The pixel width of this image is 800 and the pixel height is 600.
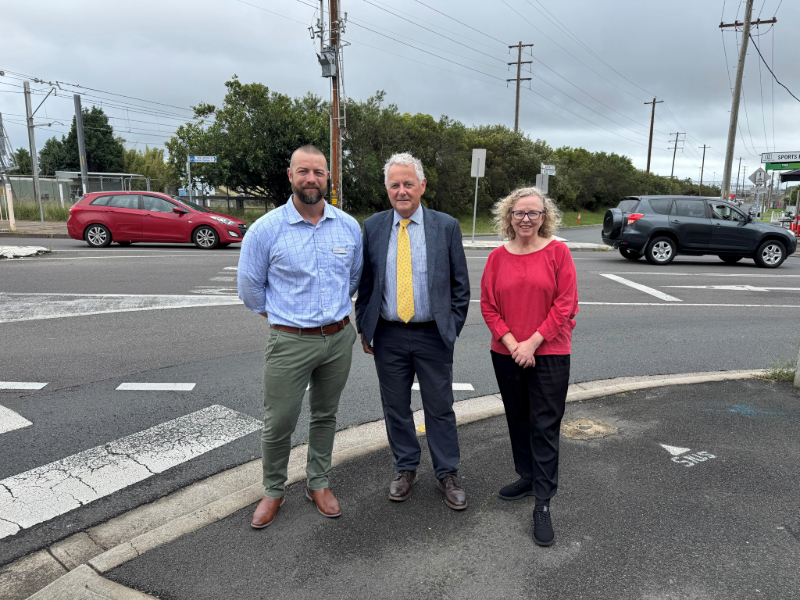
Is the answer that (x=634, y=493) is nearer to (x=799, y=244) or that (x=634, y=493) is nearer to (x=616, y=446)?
(x=616, y=446)

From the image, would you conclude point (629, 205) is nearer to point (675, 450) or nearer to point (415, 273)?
point (675, 450)

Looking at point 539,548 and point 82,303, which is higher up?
point 82,303

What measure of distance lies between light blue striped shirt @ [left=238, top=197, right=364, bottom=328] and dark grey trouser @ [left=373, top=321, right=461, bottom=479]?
380 millimetres

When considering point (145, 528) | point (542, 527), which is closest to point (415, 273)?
point (542, 527)

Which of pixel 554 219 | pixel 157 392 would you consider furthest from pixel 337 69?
pixel 554 219

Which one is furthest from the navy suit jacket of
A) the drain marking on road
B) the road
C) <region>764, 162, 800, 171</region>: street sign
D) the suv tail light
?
<region>764, 162, 800, 171</region>: street sign

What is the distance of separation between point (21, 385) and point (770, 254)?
16.1 metres

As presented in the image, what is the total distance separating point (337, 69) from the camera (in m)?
19.6

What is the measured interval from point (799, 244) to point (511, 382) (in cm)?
2479

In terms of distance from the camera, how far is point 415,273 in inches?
121

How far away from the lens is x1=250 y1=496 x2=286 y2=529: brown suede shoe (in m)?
2.93

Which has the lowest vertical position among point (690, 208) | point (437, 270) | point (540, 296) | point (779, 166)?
point (540, 296)

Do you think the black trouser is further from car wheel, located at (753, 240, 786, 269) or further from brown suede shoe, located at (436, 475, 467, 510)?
car wheel, located at (753, 240, 786, 269)

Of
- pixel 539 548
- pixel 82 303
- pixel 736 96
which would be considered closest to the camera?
pixel 539 548
